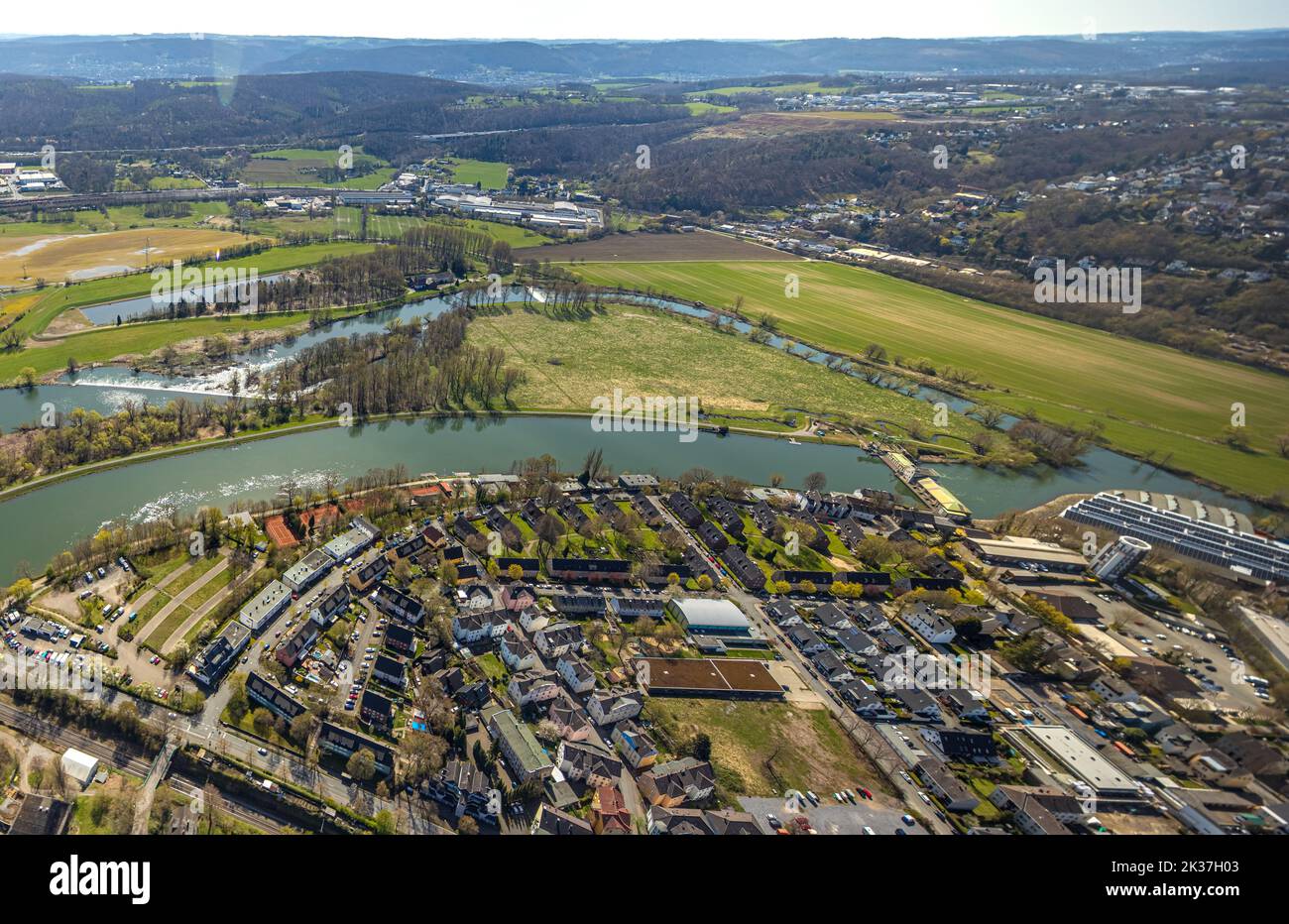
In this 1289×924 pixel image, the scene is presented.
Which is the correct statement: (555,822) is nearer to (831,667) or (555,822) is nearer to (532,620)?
(532,620)

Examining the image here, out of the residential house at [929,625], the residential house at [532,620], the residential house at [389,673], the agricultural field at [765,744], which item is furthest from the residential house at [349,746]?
the residential house at [929,625]

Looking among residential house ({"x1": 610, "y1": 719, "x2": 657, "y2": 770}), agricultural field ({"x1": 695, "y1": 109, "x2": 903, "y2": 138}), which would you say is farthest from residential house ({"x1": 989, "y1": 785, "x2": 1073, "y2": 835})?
agricultural field ({"x1": 695, "y1": 109, "x2": 903, "y2": 138})

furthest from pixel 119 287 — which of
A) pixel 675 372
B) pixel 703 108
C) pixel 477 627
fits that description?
pixel 703 108

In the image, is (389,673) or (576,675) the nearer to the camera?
(389,673)

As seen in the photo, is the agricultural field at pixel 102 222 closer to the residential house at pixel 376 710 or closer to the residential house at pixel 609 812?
the residential house at pixel 376 710

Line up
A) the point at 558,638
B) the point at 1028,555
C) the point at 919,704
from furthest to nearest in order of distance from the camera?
the point at 1028,555 → the point at 558,638 → the point at 919,704

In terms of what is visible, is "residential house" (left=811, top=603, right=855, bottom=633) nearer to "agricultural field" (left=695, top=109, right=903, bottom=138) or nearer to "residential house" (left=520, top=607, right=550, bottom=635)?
"residential house" (left=520, top=607, right=550, bottom=635)

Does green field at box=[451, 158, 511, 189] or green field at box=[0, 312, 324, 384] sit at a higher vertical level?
green field at box=[451, 158, 511, 189]
